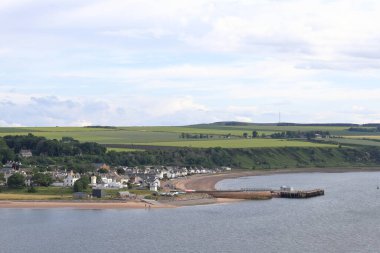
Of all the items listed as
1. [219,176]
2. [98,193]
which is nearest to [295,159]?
[219,176]

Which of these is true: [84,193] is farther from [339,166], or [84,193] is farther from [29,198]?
[339,166]

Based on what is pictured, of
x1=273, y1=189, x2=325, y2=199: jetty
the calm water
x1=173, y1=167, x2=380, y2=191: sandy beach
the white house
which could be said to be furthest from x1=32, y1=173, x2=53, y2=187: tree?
x1=273, y1=189, x2=325, y2=199: jetty

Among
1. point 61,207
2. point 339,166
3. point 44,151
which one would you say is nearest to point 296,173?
point 339,166

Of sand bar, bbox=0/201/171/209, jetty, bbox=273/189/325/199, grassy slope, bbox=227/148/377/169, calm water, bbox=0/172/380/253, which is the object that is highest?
grassy slope, bbox=227/148/377/169

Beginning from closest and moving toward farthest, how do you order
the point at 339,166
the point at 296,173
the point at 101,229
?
1. the point at 101,229
2. the point at 296,173
3. the point at 339,166

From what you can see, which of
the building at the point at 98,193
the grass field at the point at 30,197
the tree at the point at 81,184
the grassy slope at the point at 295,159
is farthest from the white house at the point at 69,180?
the grassy slope at the point at 295,159

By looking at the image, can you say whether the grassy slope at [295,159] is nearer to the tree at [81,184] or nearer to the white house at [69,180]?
the white house at [69,180]

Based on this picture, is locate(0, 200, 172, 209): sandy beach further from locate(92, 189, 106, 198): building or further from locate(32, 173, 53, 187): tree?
locate(32, 173, 53, 187): tree

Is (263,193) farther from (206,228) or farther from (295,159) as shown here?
(295,159)
